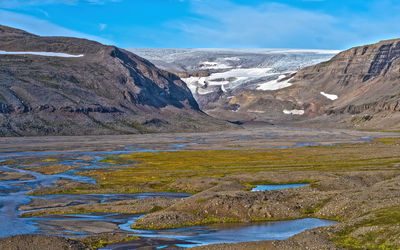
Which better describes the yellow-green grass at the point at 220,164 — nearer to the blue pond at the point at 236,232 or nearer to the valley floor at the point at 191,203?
the valley floor at the point at 191,203

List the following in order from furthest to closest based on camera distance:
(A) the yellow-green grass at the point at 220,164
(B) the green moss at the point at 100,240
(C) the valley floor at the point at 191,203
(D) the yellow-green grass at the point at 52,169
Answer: (D) the yellow-green grass at the point at 52,169 < (A) the yellow-green grass at the point at 220,164 < (C) the valley floor at the point at 191,203 < (B) the green moss at the point at 100,240

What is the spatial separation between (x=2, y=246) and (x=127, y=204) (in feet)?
71.0

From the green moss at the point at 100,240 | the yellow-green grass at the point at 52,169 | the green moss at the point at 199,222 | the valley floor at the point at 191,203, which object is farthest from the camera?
the yellow-green grass at the point at 52,169

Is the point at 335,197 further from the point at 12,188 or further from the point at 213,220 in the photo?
the point at 12,188

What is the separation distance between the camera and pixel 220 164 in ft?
339

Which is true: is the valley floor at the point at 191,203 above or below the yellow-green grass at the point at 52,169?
above

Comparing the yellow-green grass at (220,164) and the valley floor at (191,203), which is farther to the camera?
the yellow-green grass at (220,164)

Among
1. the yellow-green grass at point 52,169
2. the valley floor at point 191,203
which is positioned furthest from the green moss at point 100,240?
the yellow-green grass at point 52,169

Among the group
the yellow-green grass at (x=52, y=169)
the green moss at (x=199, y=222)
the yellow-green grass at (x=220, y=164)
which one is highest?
the green moss at (x=199, y=222)

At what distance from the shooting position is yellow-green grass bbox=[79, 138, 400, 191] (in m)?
82.6

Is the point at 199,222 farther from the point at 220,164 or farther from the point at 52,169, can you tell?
the point at 52,169

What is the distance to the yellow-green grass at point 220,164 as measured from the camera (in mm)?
82562

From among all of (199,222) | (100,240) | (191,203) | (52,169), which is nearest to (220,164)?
(52,169)

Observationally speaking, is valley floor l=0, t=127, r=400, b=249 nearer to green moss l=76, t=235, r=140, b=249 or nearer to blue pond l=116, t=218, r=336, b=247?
green moss l=76, t=235, r=140, b=249
